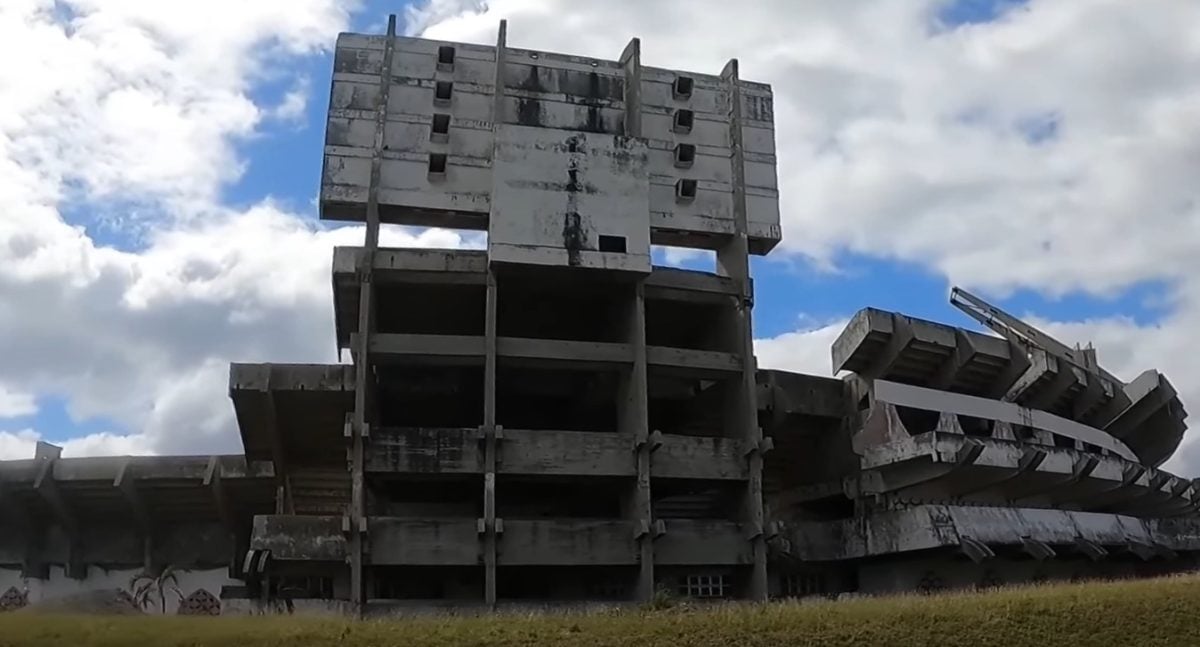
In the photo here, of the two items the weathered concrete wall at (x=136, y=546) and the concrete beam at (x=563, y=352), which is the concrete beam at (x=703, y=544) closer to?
the concrete beam at (x=563, y=352)

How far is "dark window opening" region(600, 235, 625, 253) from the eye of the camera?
105 feet

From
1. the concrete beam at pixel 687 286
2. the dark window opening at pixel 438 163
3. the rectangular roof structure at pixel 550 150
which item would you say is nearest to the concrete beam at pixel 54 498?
the rectangular roof structure at pixel 550 150

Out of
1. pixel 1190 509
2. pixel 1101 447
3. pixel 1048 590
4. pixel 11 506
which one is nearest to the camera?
pixel 1048 590

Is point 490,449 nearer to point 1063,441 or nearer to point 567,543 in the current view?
point 567,543

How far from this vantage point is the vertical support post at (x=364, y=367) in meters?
28.2

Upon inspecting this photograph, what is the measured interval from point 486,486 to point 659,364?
6483 mm

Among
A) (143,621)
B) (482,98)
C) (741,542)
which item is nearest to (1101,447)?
(741,542)

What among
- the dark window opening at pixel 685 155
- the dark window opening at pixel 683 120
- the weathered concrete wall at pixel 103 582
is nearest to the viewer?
the weathered concrete wall at pixel 103 582

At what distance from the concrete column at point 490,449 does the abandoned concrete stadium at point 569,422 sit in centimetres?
10

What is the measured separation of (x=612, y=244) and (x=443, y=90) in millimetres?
7399

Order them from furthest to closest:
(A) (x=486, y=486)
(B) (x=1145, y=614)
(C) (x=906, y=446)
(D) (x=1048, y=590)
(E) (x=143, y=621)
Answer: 1. (C) (x=906, y=446)
2. (A) (x=486, y=486)
3. (D) (x=1048, y=590)
4. (B) (x=1145, y=614)
5. (E) (x=143, y=621)

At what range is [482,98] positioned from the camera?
112 ft

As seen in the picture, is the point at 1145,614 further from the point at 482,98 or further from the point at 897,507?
the point at 482,98

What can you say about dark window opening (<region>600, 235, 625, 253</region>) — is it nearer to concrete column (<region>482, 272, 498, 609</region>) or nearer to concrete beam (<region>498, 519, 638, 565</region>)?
concrete column (<region>482, 272, 498, 609</region>)
